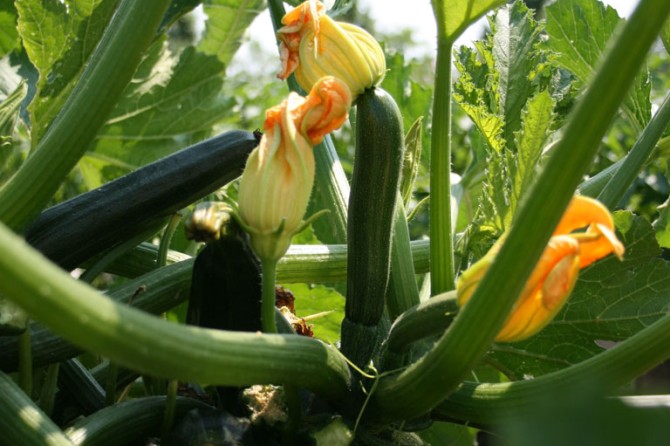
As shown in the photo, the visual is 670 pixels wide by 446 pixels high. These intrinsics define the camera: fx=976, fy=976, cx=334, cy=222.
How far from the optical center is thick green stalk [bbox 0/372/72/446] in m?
0.98

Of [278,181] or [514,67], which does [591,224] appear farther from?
[514,67]

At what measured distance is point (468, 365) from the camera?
0.98 m

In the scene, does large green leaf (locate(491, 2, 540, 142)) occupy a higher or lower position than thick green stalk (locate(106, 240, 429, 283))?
higher

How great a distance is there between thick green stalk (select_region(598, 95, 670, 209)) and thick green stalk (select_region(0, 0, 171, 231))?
71 centimetres

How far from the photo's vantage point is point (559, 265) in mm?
948

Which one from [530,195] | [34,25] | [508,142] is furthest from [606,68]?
[34,25]

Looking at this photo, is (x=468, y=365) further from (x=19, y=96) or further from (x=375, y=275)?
(x=19, y=96)

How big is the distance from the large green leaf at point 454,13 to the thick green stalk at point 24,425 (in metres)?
0.73

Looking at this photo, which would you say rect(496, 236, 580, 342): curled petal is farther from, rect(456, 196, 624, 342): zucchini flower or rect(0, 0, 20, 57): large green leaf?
rect(0, 0, 20, 57): large green leaf

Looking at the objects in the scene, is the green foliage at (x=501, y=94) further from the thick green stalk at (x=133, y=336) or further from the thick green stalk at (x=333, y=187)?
the thick green stalk at (x=133, y=336)

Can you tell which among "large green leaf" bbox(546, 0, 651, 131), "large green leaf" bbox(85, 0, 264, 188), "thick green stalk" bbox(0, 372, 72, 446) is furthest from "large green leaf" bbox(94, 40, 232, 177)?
"thick green stalk" bbox(0, 372, 72, 446)

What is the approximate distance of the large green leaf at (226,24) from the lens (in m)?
2.26

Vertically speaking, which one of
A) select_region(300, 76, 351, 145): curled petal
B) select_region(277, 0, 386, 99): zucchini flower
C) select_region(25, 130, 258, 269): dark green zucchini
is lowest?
select_region(25, 130, 258, 269): dark green zucchini

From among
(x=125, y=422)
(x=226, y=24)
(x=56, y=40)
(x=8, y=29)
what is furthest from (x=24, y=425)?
(x=226, y=24)
